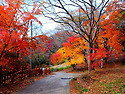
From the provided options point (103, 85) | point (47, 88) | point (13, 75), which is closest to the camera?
point (103, 85)

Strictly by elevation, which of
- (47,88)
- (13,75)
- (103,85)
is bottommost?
(47,88)

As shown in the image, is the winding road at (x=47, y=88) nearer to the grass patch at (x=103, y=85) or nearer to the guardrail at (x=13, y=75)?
the grass patch at (x=103, y=85)

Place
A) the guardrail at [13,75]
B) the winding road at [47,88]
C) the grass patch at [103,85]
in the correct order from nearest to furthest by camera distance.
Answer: the grass patch at [103,85] < the winding road at [47,88] < the guardrail at [13,75]

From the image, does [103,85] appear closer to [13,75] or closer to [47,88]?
[47,88]

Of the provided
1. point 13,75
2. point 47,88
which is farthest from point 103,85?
point 13,75

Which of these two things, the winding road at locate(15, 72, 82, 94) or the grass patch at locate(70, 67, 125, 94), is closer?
the grass patch at locate(70, 67, 125, 94)

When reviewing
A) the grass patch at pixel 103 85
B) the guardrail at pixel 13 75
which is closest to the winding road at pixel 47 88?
the grass patch at pixel 103 85

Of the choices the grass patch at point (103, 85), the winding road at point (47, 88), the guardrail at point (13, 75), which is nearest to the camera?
the grass patch at point (103, 85)

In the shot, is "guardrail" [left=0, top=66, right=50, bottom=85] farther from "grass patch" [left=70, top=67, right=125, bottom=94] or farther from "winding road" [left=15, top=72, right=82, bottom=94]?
"grass patch" [left=70, top=67, right=125, bottom=94]

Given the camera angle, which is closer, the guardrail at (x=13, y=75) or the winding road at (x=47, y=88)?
the winding road at (x=47, y=88)

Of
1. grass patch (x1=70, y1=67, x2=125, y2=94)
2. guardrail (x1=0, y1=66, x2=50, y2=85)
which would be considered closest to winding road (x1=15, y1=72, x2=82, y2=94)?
grass patch (x1=70, y1=67, x2=125, y2=94)

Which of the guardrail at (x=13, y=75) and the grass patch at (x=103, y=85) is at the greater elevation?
the guardrail at (x=13, y=75)

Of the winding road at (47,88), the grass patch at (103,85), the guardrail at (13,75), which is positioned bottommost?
the winding road at (47,88)

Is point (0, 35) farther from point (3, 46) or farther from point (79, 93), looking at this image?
point (79, 93)
